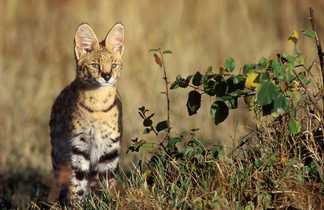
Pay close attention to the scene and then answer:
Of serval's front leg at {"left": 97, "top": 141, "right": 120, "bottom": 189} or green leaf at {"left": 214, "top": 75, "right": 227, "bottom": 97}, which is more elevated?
green leaf at {"left": 214, "top": 75, "right": 227, "bottom": 97}

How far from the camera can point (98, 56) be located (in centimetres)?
710

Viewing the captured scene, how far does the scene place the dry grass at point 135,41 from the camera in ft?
33.6

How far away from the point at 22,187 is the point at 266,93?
3.50 meters

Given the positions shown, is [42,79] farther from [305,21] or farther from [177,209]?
[177,209]

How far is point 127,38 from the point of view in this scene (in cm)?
1107

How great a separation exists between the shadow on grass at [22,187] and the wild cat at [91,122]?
0.56m

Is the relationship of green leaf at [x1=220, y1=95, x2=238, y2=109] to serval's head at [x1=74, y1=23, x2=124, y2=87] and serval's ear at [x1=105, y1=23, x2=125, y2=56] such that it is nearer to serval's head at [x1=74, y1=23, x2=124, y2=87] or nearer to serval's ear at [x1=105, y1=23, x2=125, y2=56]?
serval's head at [x1=74, y1=23, x2=124, y2=87]

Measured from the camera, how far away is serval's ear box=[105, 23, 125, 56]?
7.20 m

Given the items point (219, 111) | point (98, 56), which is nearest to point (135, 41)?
point (98, 56)

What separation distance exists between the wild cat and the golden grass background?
7.86 ft

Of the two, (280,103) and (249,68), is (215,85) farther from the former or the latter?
(280,103)

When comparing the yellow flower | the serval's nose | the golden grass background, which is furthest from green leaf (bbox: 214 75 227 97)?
the golden grass background

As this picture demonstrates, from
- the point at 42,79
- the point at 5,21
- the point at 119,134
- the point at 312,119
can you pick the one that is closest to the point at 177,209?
the point at 312,119

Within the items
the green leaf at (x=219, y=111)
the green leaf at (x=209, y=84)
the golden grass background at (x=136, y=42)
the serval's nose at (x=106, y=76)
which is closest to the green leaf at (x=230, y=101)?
the green leaf at (x=219, y=111)
